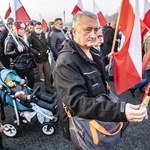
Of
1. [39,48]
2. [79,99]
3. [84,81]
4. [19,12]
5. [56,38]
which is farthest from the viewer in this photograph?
[19,12]

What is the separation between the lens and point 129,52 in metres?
2.51

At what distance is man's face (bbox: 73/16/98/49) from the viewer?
1678 millimetres

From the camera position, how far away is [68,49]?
67.7 inches

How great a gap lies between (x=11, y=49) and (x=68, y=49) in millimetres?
2853

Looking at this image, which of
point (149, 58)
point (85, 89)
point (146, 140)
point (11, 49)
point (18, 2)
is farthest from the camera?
point (18, 2)

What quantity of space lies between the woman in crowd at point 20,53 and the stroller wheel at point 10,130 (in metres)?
1.25

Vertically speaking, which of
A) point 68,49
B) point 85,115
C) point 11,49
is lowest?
point 11,49

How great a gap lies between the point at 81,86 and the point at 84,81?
0.06 meters

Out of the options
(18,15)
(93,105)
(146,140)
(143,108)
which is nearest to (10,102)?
(146,140)

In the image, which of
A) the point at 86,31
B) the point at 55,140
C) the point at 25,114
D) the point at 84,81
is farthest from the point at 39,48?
the point at 84,81

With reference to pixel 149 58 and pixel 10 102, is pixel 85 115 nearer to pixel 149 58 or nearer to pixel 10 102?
pixel 149 58

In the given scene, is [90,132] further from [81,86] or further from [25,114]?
[25,114]

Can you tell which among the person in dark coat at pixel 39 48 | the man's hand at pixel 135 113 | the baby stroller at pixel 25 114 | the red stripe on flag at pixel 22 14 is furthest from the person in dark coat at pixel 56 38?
the man's hand at pixel 135 113

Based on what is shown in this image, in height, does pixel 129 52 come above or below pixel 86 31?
below
